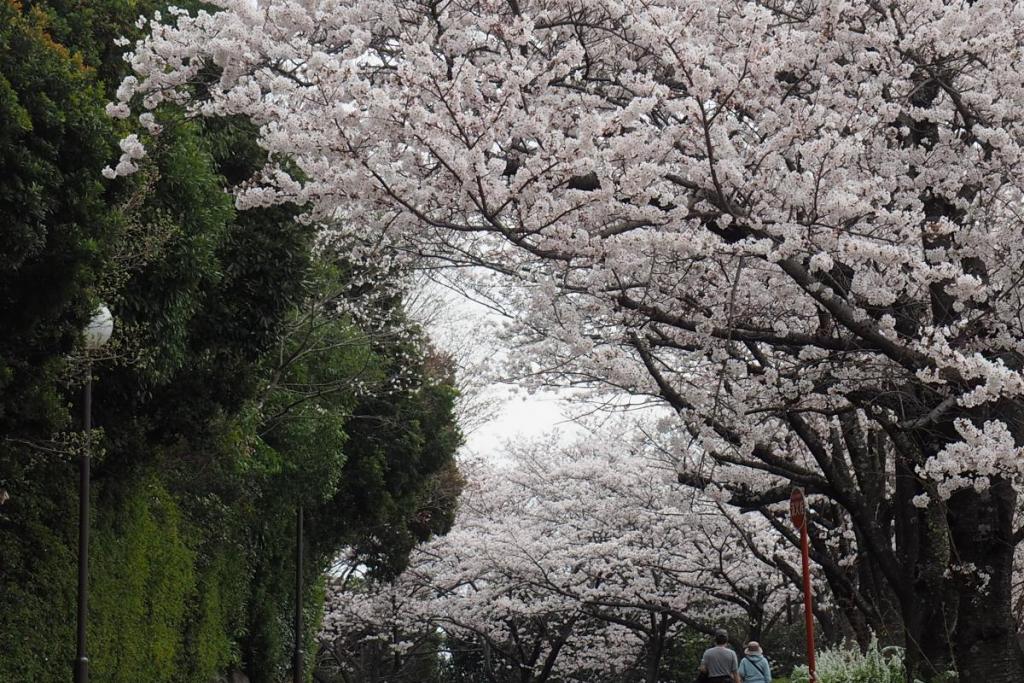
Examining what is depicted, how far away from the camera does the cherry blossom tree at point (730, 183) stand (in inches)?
277

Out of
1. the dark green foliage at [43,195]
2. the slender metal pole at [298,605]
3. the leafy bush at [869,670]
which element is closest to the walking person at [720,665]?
the leafy bush at [869,670]

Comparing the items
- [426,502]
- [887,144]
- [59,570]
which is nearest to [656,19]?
[887,144]

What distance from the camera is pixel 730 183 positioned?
7566 mm

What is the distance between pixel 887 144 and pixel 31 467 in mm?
6931

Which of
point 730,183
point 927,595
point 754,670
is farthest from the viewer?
point 754,670

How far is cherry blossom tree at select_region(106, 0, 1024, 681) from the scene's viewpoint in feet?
23.0

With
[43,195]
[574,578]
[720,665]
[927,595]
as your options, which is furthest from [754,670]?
[574,578]

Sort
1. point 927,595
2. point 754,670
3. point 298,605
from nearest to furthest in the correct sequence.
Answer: point 927,595 < point 754,670 < point 298,605

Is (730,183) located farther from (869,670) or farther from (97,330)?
(869,670)

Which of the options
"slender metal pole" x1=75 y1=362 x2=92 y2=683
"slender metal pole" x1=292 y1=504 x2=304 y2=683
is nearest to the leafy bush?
"slender metal pole" x1=75 y1=362 x2=92 y2=683

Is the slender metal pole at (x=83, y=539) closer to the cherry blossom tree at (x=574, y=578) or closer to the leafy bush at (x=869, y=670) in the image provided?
the leafy bush at (x=869, y=670)

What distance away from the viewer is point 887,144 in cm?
955

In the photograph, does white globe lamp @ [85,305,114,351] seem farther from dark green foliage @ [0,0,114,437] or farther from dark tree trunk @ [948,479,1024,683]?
dark tree trunk @ [948,479,1024,683]

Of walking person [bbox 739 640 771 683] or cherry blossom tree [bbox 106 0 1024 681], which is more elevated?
cherry blossom tree [bbox 106 0 1024 681]
